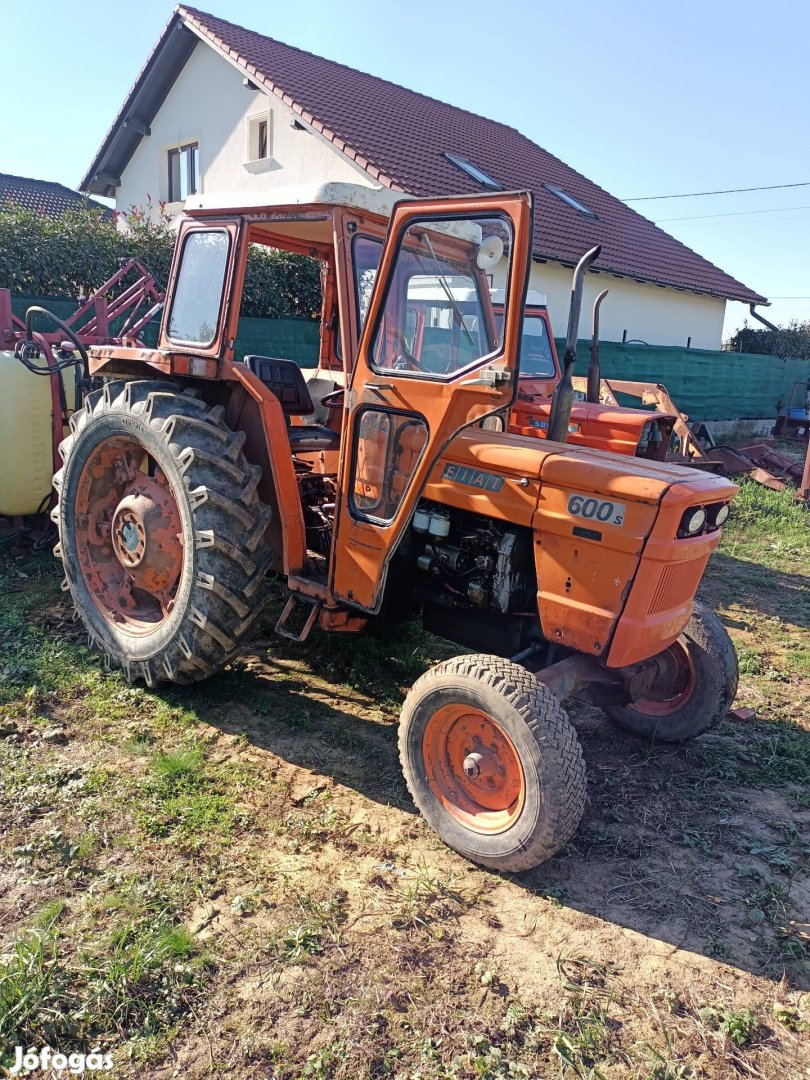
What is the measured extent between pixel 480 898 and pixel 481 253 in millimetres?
2444

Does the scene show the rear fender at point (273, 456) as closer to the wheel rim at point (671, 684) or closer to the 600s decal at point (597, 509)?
the 600s decal at point (597, 509)

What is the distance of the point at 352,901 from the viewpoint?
2.72 meters

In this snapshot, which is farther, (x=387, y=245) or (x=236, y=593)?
(x=236, y=593)

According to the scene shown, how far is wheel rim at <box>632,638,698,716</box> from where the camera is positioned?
3.83 metres

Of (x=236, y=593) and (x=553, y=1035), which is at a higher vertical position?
(x=236, y=593)

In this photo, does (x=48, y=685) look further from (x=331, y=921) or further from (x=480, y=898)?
(x=480, y=898)

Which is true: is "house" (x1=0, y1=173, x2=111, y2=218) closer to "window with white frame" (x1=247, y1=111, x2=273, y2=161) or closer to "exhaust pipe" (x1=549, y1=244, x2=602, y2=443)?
"window with white frame" (x1=247, y1=111, x2=273, y2=161)

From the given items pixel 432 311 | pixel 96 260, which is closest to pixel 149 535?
pixel 432 311

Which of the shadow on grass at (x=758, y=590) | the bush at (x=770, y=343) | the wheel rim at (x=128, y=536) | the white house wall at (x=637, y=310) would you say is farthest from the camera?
the bush at (x=770, y=343)

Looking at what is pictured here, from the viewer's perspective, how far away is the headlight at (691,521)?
9.55 feet

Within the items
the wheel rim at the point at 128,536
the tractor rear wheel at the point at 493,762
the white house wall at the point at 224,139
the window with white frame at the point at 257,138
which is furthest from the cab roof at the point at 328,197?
the window with white frame at the point at 257,138

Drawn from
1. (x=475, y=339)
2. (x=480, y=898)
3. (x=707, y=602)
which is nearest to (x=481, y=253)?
(x=475, y=339)

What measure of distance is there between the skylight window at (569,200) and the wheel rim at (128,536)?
49.0ft

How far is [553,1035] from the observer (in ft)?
7.33
